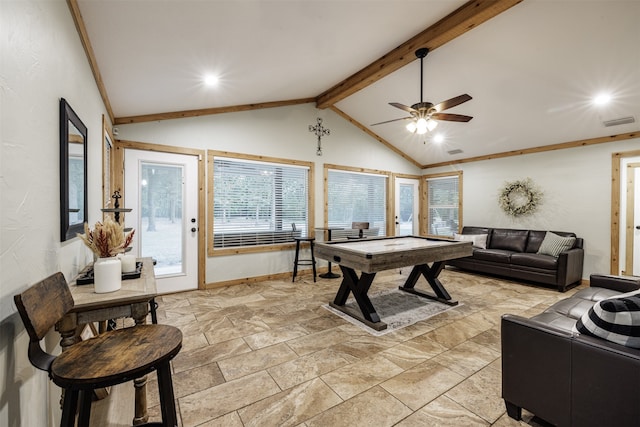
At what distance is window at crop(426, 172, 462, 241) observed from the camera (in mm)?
6841

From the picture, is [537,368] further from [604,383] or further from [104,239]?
[104,239]

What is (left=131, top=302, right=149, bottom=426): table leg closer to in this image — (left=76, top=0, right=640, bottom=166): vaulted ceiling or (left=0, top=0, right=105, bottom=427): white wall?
(left=0, top=0, right=105, bottom=427): white wall

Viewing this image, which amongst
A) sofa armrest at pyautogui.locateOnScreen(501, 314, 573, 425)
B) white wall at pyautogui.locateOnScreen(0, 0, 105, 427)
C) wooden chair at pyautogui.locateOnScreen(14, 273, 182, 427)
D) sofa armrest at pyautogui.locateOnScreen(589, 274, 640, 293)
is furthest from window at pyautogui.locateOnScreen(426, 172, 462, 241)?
white wall at pyautogui.locateOnScreen(0, 0, 105, 427)

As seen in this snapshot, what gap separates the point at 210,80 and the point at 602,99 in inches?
203

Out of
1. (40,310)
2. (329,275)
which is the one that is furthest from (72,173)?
(329,275)

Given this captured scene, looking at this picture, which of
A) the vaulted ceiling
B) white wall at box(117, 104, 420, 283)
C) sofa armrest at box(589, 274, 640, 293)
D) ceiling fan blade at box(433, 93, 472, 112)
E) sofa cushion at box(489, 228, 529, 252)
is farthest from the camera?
sofa cushion at box(489, 228, 529, 252)

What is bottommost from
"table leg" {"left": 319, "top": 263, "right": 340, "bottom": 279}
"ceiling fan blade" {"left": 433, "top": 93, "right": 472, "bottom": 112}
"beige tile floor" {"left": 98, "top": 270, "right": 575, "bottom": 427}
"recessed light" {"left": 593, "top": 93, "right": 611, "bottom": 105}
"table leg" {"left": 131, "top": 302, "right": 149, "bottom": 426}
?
"beige tile floor" {"left": 98, "top": 270, "right": 575, "bottom": 427}

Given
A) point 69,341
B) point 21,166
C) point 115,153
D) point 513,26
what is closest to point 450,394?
point 69,341

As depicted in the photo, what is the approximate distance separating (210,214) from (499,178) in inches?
226

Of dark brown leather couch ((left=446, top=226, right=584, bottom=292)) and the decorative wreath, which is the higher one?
the decorative wreath

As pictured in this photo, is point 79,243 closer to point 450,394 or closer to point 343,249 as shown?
point 343,249

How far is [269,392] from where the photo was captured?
1.97m

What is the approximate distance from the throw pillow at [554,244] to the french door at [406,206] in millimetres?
2785

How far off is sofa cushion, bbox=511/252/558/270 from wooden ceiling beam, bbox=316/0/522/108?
3641mm
